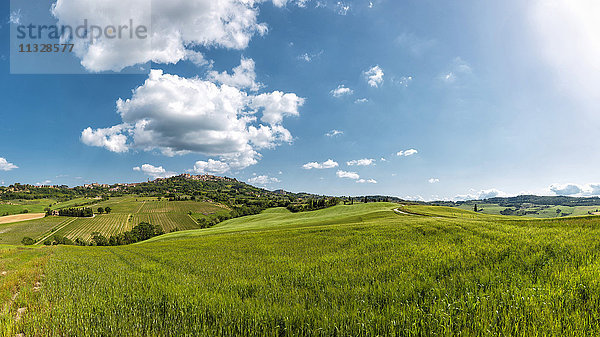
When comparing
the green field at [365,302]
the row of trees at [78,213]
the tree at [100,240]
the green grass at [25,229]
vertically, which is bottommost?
the tree at [100,240]

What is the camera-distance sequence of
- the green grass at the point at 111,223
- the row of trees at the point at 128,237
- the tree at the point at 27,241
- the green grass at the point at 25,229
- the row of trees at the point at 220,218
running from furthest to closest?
the row of trees at the point at 220,218 < the green grass at the point at 111,223 < the row of trees at the point at 128,237 < the green grass at the point at 25,229 < the tree at the point at 27,241

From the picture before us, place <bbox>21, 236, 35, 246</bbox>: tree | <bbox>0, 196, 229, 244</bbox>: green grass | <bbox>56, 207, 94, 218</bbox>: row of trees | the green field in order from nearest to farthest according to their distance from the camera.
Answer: the green field < <bbox>21, 236, 35, 246</bbox>: tree < <bbox>0, 196, 229, 244</bbox>: green grass < <bbox>56, 207, 94, 218</bbox>: row of trees

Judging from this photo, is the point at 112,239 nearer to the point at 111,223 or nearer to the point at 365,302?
the point at 111,223

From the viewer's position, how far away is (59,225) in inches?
5413

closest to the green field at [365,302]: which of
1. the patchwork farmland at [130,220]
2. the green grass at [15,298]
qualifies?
the green grass at [15,298]

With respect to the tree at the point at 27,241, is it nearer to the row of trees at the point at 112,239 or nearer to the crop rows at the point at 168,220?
the row of trees at the point at 112,239

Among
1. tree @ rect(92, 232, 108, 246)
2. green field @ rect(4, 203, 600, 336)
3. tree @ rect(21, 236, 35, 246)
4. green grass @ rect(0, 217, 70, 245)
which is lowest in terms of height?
tree @ rect(92, 232, 108, 246)

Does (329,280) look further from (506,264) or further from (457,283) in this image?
(506,264)

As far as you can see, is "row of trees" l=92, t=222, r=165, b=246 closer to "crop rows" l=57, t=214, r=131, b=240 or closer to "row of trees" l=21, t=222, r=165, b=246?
"row of trees" l=21, t=222, r=165, b=246

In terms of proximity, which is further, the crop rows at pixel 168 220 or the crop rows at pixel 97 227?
the crop rows at pixel 168 220

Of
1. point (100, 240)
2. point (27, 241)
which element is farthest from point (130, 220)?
point (27, 241)

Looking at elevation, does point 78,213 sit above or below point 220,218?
above

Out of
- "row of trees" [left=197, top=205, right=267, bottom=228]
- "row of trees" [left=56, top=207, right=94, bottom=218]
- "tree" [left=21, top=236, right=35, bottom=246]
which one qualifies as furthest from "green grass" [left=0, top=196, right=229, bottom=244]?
"row of trees" [left=56, top=207, right=94, bottom=218]

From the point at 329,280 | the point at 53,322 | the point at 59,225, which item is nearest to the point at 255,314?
the point at 329,280
